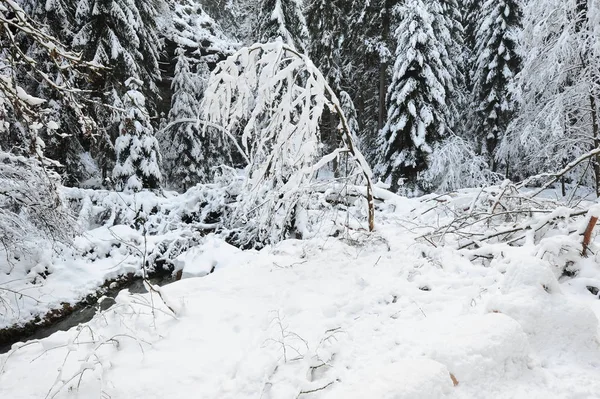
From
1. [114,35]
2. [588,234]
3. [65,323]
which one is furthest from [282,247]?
[114,35]

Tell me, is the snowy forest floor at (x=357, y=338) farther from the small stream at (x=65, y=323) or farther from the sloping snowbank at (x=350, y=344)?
the small stream at (x=65, y=323)

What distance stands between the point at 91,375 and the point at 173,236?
5899 millimetres

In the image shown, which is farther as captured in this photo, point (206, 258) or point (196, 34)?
point (196, 34)

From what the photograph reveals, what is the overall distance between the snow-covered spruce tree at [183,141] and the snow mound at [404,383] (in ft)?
47.5

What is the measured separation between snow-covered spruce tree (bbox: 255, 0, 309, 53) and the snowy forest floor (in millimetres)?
11468

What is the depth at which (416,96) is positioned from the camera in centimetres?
1291

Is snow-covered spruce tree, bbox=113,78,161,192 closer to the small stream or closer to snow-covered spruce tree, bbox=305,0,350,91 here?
the small stream

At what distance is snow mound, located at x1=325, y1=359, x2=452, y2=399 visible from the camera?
1744mm

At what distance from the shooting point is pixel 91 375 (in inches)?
88.1

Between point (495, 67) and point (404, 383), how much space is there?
17705mm

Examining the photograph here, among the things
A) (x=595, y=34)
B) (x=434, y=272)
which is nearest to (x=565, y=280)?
(x=434, y=272)

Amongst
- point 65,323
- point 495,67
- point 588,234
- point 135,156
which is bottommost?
point 65,323

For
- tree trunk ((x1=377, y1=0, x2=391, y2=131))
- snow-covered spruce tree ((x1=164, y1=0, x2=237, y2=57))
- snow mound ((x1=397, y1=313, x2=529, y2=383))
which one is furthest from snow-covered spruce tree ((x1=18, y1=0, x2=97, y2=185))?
tree trunk ((x1=377, y1=0, x2=391, y2=131))

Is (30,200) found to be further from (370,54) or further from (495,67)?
(495,67)
